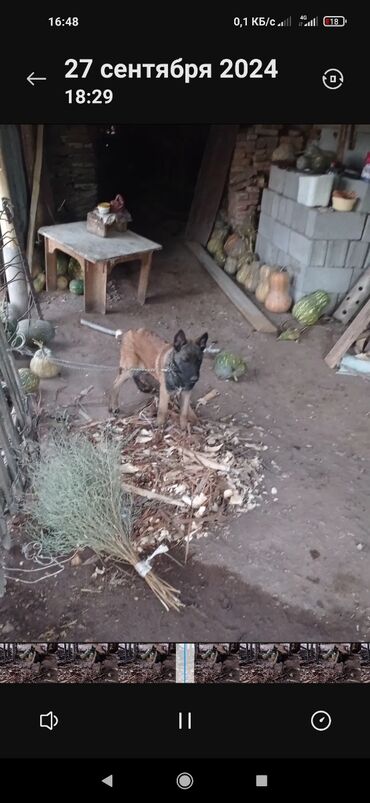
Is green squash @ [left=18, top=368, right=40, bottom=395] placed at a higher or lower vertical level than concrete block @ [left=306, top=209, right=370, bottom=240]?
lower

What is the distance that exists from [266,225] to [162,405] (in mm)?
3738

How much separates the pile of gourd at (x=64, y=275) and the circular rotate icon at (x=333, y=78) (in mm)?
4939

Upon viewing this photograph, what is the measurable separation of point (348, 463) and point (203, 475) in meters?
1.04

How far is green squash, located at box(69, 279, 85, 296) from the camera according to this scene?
19.2 ft

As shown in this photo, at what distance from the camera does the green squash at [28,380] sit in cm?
389

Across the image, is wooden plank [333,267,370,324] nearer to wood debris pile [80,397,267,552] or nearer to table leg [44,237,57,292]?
wood debris pile [80,397,267,552]

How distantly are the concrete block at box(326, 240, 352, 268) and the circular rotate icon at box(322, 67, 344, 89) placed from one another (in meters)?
4.58

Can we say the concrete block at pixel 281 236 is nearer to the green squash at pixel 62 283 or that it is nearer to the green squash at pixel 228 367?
the green squash at pixel 228 367

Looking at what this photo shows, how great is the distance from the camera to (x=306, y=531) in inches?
116

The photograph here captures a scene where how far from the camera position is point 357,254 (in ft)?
18.0

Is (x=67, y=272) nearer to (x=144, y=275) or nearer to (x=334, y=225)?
(x=144, y=275)

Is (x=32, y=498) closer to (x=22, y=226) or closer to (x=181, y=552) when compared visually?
(x=181, y=552)

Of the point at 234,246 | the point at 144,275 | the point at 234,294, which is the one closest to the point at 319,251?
the point at 234,294

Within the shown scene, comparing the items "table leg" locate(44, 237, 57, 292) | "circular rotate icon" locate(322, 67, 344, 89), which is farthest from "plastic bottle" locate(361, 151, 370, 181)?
"circular rotate icon" locate(322, 67, 344, 89)
